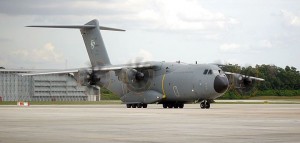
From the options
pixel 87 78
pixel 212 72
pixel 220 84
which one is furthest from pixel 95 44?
pixel 220 84

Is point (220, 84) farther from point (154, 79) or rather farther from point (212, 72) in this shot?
point (154, 79)

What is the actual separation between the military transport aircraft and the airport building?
171 ft

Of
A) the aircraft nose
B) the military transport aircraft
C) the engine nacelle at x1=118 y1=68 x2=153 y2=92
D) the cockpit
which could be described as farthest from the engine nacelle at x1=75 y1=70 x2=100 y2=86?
the aircraft nose

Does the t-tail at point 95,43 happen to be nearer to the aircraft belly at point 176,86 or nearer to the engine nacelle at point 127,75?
the engine nacelle at point 127,75

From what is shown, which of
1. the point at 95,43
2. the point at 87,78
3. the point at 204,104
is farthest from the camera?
the point at 95,43

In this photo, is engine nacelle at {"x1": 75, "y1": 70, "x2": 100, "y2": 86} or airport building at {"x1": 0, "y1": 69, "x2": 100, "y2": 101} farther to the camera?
airport building at {"x1": 0, "y1": 69, "x2": 100, "y2": 101}

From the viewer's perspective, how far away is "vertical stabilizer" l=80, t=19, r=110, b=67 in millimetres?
71562

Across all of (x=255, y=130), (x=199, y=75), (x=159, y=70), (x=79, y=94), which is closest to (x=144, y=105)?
(x=159, y=70)

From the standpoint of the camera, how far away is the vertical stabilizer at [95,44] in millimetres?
71562

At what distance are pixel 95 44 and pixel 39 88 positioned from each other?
55.3 m

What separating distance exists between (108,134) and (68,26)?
4658 cm

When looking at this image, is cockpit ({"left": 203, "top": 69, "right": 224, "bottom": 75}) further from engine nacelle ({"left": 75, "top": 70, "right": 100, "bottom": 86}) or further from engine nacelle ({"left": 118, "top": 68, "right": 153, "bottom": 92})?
engine nacelle ({"left": 75, "top": 70, "right": 100, "bottom": 86})

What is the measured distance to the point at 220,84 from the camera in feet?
197

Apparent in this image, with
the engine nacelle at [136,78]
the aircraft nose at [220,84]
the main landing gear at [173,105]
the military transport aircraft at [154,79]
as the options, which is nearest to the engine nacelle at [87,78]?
the military transport aircraft at [154,79]
